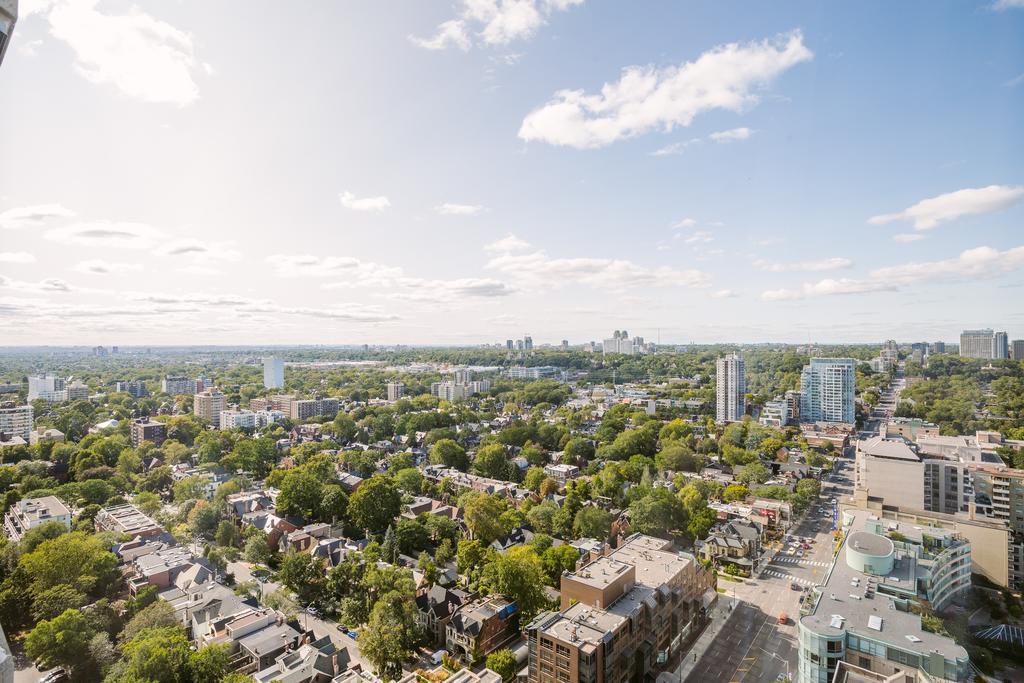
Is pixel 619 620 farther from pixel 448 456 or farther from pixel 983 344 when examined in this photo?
pixel 983 344

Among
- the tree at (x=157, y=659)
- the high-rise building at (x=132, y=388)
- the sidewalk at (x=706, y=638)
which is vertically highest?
the high-rise building at (x=132, y=388)

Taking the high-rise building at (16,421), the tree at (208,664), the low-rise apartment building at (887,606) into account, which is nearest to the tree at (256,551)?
the tree at (208,664)

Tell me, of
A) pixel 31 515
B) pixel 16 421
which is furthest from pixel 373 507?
pixel 16 421

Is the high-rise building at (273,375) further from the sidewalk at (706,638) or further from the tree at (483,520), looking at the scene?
the sidewalk at (706,638)

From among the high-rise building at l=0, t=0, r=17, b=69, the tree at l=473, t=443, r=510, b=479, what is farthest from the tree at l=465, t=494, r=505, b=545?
the high-rise building at l=0, t=0, r=17, b=69

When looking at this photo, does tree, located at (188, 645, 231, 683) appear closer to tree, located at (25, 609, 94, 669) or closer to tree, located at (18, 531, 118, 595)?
tree, located at (25, 609, 94, 669)

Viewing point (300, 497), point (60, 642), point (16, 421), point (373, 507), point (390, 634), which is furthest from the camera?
point (16, 421)
